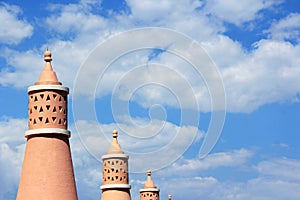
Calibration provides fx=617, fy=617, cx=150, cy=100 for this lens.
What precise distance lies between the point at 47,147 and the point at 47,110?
1.17 metres

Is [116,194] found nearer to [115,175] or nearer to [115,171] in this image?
[115,175]

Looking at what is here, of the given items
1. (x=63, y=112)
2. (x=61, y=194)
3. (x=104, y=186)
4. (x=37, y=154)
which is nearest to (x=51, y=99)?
(x=63, y=112)

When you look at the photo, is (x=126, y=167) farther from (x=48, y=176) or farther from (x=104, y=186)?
(x=48, y=176)

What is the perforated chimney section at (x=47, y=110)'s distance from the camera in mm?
19016

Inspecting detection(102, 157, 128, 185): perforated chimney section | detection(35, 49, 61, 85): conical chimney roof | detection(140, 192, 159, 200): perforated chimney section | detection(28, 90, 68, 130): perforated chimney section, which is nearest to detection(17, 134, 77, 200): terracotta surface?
detection(28, 90, 68, 130): perforated chimney section

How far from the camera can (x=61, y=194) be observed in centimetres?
1827

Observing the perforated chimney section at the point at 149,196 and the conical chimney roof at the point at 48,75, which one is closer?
the conical chimney roof at the point at 48,75

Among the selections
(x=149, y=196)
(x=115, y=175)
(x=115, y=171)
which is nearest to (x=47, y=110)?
(x=115, y=175)

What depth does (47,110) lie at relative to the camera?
62.6 feet

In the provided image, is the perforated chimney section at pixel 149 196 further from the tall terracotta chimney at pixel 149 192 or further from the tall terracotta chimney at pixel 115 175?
the tall terracotta chimney at pixel 115 175

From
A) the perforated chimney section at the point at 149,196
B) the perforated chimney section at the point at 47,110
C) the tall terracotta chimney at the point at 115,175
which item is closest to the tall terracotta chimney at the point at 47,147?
the perforated chimney section at the point at 47,110

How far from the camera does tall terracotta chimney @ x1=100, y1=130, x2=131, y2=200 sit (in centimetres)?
3059

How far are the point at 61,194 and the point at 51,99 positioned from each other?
300cm

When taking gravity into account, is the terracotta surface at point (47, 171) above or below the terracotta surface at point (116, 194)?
below
